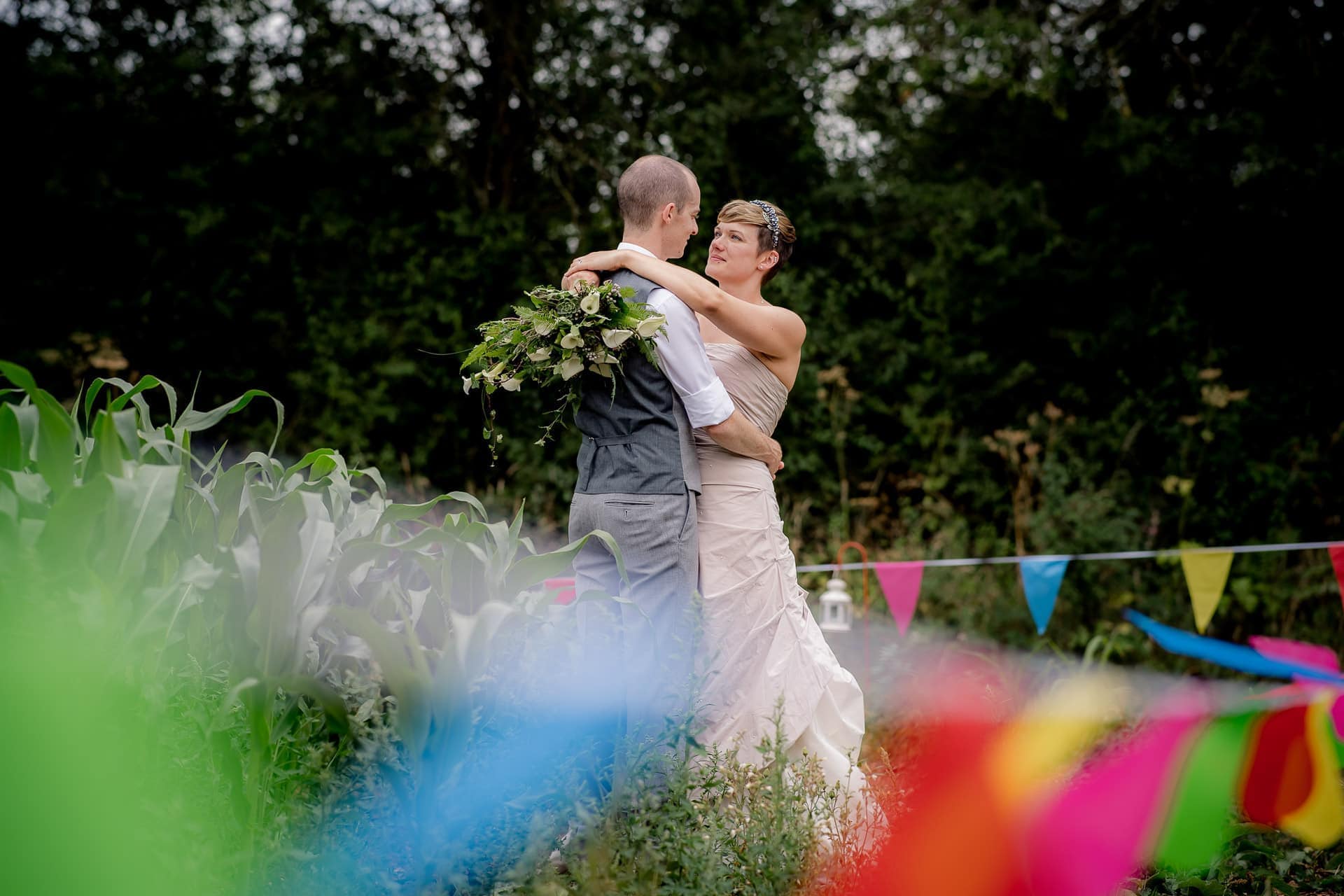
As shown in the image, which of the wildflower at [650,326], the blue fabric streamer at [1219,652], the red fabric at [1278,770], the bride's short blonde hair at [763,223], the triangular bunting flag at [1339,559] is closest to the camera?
the wildflower at [650,326]

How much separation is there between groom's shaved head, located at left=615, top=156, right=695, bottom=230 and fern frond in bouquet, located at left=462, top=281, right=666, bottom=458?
0.28 metres

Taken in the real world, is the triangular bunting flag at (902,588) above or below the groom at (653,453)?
below

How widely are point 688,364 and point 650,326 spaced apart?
18cm

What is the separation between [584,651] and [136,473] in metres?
0.86

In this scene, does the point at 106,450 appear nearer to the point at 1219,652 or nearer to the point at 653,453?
the point at 653,453

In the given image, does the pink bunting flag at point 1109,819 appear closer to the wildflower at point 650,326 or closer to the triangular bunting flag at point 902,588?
the triangular bunting flag at point 902,588

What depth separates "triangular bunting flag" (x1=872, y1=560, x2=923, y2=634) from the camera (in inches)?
201

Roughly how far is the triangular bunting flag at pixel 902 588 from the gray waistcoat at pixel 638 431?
2403mm

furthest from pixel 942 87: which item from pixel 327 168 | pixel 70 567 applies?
pixel 70 567

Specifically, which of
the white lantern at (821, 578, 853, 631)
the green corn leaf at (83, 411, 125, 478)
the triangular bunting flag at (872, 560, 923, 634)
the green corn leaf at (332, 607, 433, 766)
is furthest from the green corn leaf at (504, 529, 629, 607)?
the triangular bunting flag at (872, 560, 923, 634)

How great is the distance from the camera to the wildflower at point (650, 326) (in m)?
2.71

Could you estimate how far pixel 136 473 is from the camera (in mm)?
1896

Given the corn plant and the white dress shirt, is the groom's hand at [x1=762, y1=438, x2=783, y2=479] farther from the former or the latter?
the corn plant

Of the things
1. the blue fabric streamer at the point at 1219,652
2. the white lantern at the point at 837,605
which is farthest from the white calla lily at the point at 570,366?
the blue fabric streamer at the point at 1219,652
